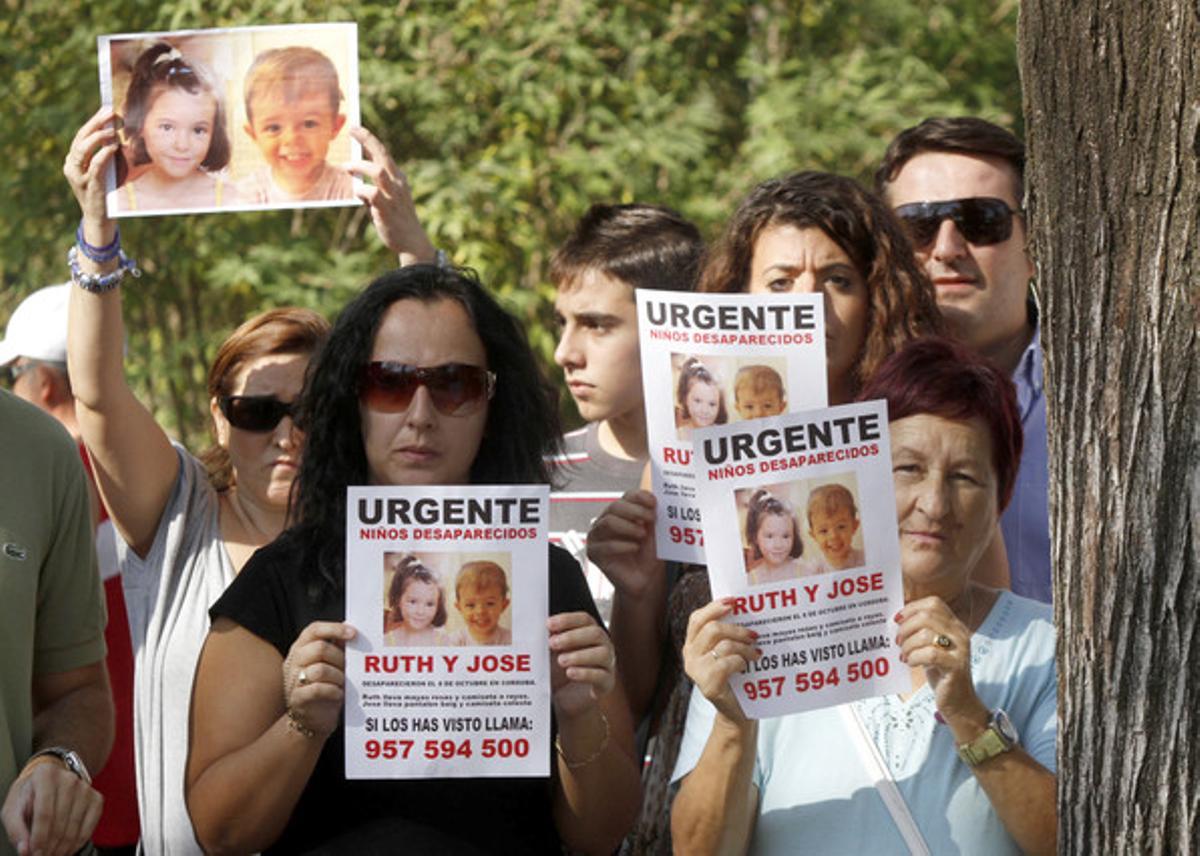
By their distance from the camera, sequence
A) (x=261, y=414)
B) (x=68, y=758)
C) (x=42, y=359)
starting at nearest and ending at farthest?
(x=68, y=758) < (x=261, y=414) < (x=42, y=359)

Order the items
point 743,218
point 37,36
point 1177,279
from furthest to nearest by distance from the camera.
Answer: point 37,36 < point 743,218 < point 1177,279

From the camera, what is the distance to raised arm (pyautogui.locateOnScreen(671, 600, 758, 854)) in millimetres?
3322

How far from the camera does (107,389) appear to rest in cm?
436

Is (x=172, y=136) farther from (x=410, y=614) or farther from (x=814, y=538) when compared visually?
(x=814, y=538)

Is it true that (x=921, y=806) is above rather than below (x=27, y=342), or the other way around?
below

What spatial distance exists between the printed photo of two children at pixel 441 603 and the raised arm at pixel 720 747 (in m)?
0.36

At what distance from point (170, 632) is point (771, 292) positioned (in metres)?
1.55

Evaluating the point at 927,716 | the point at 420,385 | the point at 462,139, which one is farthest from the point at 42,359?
the point at 462,139

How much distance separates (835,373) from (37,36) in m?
6.40

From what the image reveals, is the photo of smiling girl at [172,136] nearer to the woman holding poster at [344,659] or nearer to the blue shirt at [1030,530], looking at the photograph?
the woman holding poster at [344,659]

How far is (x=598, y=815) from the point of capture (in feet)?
11.6

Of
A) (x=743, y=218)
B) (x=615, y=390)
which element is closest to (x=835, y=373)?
(x=743, y=218)

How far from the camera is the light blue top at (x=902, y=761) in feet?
11.0

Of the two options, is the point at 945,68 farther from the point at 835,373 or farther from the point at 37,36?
the point at 835,373
